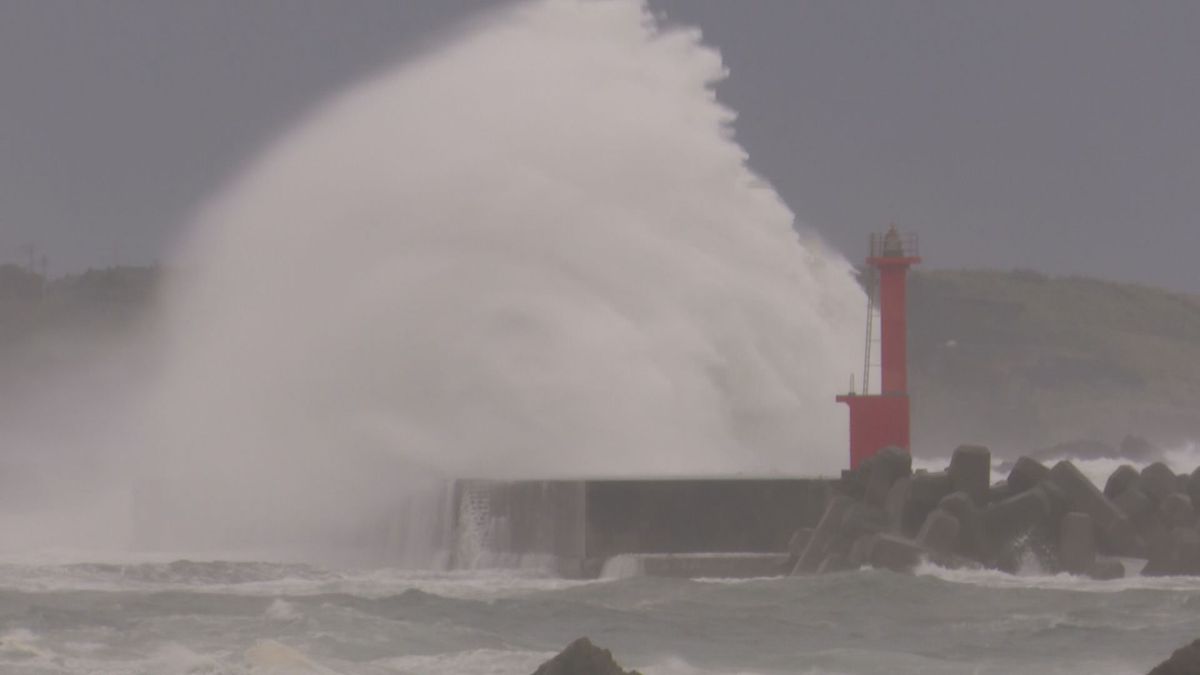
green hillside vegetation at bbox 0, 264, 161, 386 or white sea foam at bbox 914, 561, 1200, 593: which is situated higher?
green hillside vegetation at bbox 0, 264, 161, 386

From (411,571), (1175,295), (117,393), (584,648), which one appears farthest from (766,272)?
(1175,295)

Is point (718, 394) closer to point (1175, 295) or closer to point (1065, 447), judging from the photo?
point (1065, 447)

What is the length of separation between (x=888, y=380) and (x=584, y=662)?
11.2 m

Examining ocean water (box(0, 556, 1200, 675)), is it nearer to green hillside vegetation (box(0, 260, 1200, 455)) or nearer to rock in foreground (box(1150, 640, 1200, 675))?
rock in foreground (box(1150, 640, 1200, 675))

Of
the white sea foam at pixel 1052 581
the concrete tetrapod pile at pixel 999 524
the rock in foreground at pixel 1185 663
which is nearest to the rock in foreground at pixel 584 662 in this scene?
the rock in foreground at pixel 1185 663

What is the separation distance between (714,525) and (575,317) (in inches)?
205

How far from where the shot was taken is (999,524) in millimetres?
16656

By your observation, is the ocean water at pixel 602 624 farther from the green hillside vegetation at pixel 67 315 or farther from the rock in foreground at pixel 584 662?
the green hillside vegetation at pixel 67 315

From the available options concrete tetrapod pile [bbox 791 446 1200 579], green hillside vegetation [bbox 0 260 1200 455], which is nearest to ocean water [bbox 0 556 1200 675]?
concrete tetrapod pile [bbox 791 446 1200 579]

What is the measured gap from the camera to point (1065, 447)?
5075cm

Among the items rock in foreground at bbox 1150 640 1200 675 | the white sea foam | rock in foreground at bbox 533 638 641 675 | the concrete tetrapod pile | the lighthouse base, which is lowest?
rock in foreground at bbox 533 638 641 675

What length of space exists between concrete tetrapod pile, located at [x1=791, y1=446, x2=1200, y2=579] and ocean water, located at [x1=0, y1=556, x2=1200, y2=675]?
299 millimetres

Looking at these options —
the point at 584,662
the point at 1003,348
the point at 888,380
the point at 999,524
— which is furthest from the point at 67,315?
the point at 584,662

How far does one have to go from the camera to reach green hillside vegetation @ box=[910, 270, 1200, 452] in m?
80.1
